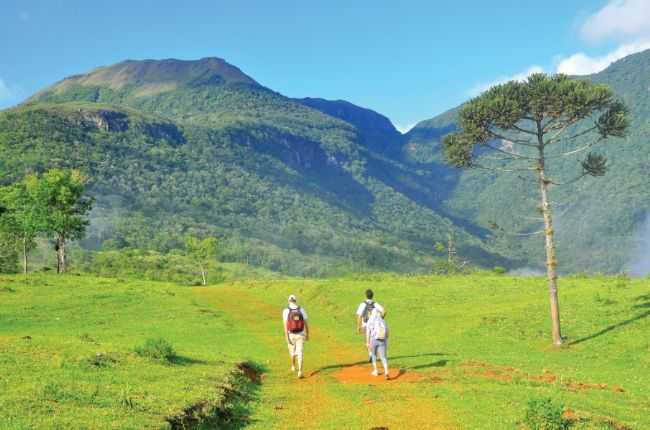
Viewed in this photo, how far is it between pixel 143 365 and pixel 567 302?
28204 mm

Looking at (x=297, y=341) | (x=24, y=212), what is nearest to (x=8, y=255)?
(x=24, y=212)

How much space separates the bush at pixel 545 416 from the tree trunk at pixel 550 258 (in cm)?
1624

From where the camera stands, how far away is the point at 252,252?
650 feet

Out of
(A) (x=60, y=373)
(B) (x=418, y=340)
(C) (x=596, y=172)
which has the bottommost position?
(B) (x=418, y=340)

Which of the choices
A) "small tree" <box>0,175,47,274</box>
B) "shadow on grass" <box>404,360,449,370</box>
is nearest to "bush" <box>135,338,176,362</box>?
"shadow on grass" <box>404,360,449,370</box>

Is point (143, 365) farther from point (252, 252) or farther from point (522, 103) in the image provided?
point (252, 252)

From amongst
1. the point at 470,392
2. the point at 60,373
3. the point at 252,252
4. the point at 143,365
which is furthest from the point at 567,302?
the point at 252,252

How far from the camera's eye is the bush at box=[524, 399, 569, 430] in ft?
38.9

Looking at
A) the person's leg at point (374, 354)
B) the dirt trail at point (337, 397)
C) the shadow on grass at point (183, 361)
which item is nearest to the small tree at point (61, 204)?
the dirt trail at point (337, 397)

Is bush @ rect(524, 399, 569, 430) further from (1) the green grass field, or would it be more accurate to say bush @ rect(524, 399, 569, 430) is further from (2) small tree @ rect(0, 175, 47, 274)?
(2) small tree @ rect(0, 175, 47, 274)

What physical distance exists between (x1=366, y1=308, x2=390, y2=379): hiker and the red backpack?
2307mm

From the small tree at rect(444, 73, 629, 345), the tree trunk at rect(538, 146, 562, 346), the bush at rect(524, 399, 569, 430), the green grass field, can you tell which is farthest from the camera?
the small tree at rect(444, 73, 629, 345)

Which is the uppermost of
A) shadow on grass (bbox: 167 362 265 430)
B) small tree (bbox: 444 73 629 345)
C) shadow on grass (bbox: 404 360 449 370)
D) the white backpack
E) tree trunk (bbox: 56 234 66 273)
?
small tree (bbox: 444 73 629 345)

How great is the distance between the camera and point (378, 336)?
1908 centimetres
